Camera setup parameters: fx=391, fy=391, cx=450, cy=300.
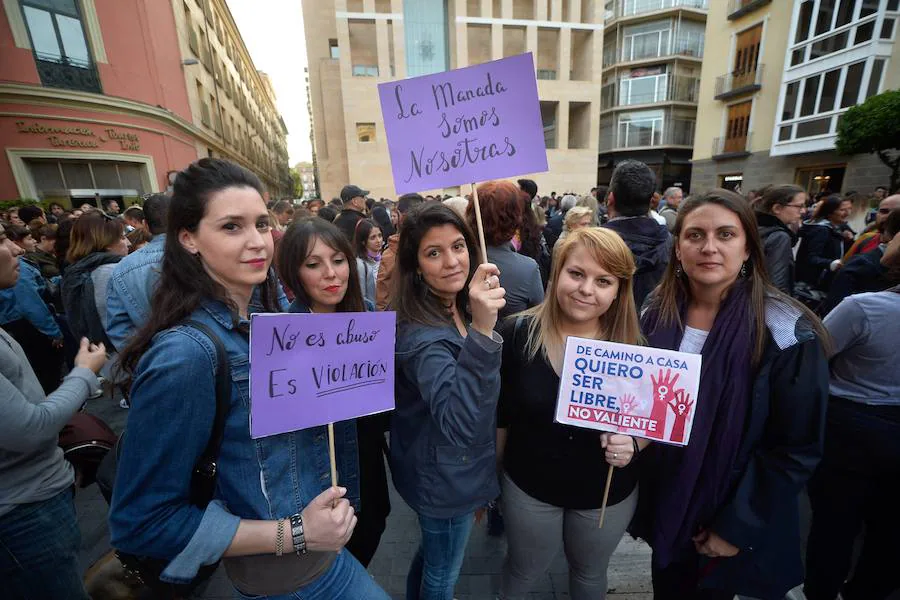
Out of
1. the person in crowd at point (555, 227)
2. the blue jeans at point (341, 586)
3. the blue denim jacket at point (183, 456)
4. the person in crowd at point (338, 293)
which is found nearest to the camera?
the blue denim jacket at point (183, 456)

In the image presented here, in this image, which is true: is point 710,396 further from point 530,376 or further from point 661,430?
point 530,376

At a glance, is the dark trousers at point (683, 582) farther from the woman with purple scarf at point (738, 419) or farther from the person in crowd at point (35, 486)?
the person in crowd at point (35, 486)

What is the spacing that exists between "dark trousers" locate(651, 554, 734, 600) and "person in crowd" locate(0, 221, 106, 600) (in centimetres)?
268

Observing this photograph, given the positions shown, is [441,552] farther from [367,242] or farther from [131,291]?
[367,242]

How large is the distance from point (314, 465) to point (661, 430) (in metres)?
1.32

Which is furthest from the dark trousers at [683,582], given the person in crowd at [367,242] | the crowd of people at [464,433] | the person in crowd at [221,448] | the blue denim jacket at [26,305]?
the blue denim jacket at [26,305]

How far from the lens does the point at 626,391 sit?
1581 millimetres

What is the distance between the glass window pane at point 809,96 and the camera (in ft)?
57.6

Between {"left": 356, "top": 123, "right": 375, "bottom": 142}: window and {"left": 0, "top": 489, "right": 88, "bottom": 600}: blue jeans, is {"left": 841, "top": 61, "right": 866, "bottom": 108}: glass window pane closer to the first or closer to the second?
{"left": 356, "top": 123, "right": 375, "bottom": 142}: window

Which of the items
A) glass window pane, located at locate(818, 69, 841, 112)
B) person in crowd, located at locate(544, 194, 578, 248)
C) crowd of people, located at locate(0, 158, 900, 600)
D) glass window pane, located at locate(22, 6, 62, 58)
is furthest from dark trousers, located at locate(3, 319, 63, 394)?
glass window pane, located at locate(818, 69, 841, 112)

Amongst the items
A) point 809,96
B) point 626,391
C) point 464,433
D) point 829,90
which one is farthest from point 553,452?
point 809,96

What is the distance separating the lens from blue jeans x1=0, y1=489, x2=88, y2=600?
5.01 feet

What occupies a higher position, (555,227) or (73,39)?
(73,39)

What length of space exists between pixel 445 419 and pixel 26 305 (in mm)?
4612
